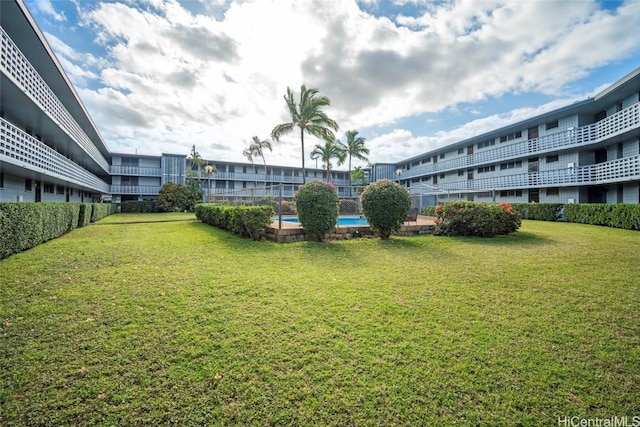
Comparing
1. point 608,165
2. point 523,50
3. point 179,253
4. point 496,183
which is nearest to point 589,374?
point 179,253

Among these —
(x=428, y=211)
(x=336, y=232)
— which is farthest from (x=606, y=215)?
(x=336, y=232)

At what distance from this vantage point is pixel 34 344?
2871 mm

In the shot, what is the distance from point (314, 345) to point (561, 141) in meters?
27.5

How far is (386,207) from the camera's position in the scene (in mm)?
9453

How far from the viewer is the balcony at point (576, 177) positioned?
1606cm

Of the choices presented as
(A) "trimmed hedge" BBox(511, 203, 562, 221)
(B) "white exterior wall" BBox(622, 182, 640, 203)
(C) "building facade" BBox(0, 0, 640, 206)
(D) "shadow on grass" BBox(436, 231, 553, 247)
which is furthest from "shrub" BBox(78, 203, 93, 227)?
(B) "white exterior wall" BBox(622, 182, 640, 203)

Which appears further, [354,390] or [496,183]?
→ [496,183]

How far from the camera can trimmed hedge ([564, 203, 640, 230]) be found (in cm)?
1243

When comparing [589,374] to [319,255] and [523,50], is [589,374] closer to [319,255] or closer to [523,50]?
[319,255]

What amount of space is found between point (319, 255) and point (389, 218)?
3.47 meters

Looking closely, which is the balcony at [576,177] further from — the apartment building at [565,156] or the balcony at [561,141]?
the balcony at [561,141]

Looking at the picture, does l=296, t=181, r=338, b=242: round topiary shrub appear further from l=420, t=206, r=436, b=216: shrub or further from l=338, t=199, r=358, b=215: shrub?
l=420, t=206, r=436, b=216: shrub

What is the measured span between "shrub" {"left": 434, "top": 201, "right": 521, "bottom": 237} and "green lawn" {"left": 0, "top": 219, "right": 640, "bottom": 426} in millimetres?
4637

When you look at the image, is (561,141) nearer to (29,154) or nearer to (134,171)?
(29,154)
